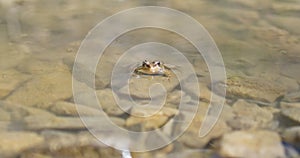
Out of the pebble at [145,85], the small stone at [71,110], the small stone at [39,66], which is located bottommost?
the small stone at [71,110]

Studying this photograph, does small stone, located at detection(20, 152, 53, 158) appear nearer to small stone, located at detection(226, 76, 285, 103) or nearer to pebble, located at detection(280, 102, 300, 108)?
small stone, located at detection(226, 76, 285, 103)

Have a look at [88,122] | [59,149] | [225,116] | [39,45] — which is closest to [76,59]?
[39,45]

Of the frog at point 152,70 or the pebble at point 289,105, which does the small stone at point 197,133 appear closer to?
the pebble at point 289,105

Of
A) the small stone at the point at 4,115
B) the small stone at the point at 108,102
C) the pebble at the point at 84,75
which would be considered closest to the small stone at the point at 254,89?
the small stone at the point at 108,102

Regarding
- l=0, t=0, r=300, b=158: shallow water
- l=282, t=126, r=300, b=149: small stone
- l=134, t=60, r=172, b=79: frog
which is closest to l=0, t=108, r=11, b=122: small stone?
l=0, t=0, r=300, b=158: shallow water

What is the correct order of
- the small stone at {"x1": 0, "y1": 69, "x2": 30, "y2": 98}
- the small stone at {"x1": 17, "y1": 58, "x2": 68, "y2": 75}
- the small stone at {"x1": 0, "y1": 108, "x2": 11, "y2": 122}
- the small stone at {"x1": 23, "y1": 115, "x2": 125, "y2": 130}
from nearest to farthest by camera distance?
the small stone at {"x1": 23, "y1": 115, "x2": 125, "y2": 130}
the small stone at {"x1": 0, "y1": 108, "x2": 11, "y2": 122}
the small stone at {"x1": 0, "y1": 69, "x2": 30, "y2": 98}
the small stone at {"x1": 17, "y1": 58, "x2": 68, "y2": 75}

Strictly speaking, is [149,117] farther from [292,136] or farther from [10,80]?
[10,80]
